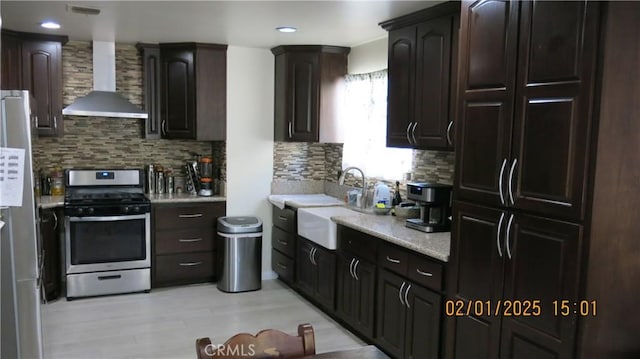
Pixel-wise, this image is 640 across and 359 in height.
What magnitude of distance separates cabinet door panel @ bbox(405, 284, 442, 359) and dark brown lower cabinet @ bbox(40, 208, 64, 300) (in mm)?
3105

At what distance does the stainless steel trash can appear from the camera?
4988 millimetres

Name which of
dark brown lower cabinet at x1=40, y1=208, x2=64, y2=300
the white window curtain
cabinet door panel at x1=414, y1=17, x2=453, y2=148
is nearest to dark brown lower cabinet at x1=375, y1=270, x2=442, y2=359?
cabinet door panel at x1=414, y1=17, x2=453, y2=148

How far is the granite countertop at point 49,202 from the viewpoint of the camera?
14.9 feet

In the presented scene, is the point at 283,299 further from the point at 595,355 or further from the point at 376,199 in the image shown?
the point at 595,355

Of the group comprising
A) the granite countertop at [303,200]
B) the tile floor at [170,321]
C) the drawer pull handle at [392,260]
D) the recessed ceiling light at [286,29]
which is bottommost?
the tile floor at [170,321]

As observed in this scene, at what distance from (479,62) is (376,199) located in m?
1.96

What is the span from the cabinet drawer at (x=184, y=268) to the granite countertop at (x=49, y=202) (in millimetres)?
Result: 974

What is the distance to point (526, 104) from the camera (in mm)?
2318

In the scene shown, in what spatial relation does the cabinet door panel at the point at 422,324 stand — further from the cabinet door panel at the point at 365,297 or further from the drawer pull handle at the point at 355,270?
the drawer pull handle at the point at 355,270

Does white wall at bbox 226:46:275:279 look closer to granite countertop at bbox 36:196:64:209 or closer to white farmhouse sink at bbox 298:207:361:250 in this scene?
white farmhouse sink at bbox 298:207:361:250

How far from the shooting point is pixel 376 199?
4.38m

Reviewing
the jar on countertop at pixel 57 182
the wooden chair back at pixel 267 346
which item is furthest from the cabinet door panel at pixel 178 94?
the wooden chair back at pixel 267 346

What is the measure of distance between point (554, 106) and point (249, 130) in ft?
11.7

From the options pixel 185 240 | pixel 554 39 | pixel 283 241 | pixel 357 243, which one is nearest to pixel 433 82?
pixel 357 243
